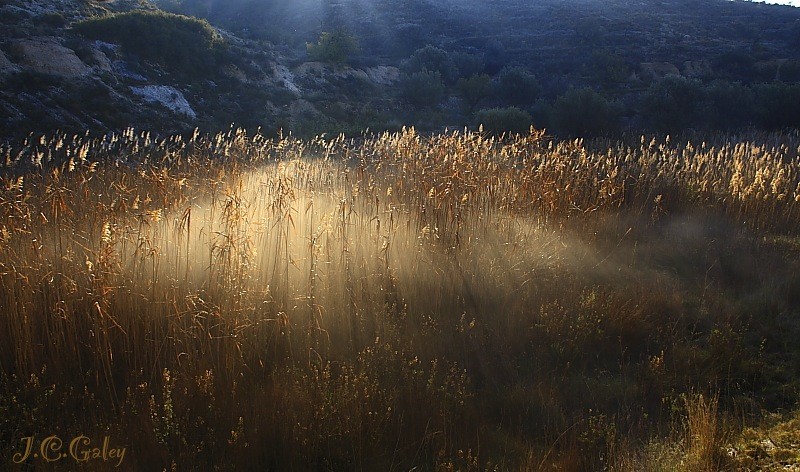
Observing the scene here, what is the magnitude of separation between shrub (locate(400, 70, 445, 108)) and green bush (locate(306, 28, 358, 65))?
4.84 metres

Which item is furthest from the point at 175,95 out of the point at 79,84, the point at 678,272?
the point at 678,272

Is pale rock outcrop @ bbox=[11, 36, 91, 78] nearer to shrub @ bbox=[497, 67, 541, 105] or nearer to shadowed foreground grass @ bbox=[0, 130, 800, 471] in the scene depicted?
shadowed foreground grass @ bbox=[0, 130, 800, 471]

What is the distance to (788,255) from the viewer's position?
5.43 m

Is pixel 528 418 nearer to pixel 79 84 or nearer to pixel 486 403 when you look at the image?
pixel 486 403

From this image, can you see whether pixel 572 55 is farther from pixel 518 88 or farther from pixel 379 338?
pixel 379 338

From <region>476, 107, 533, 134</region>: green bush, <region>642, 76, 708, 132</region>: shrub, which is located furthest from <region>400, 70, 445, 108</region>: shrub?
<region>642, 76, 708, 132</region>: shrub

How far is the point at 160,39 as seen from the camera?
77.3 ft

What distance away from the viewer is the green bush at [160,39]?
74.5 ft

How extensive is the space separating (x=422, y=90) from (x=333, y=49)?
625 centimetres

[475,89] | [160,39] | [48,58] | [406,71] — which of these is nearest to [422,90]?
[475,89]

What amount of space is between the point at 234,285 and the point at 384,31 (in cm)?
4099

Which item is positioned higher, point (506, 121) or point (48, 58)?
point (48, 58)

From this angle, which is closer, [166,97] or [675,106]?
[166,97]

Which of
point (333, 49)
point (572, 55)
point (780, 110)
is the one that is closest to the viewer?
point (780, 110)
